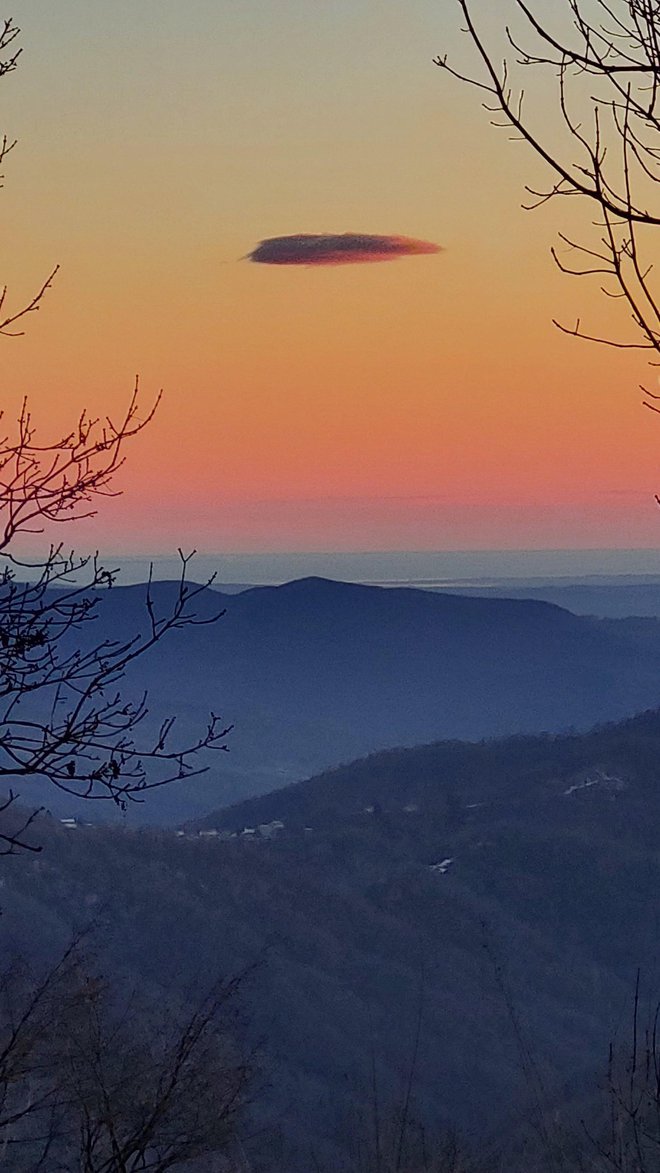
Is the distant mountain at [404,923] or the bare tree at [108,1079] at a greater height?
the bare tree at [108,1079]

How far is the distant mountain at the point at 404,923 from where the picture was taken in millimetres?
63594

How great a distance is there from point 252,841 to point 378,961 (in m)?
23.9

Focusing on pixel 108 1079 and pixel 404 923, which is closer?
pixel 108 1079

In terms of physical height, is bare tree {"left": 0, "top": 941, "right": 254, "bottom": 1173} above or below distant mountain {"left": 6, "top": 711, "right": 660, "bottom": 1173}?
above

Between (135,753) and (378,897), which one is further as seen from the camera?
(378,897)

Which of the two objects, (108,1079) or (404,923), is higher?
(108,1079)

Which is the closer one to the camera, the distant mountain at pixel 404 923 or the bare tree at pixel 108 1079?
the bare tree at pixel 108 1079

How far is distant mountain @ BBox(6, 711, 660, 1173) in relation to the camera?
63594 mm

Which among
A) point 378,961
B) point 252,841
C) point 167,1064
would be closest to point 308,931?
point 378,961

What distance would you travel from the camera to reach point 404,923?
85.3 metres

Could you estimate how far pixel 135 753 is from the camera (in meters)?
5.47

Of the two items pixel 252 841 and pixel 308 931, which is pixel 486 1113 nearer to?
pixel 308 931

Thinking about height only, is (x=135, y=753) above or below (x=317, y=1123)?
above

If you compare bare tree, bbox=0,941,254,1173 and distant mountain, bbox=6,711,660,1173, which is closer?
bare tree, bbox=0,941,254,1173
